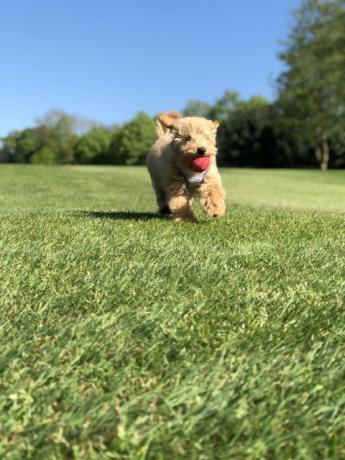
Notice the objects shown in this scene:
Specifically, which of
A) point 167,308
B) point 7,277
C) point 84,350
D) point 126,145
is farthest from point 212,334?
point 126,145

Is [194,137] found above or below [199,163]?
above

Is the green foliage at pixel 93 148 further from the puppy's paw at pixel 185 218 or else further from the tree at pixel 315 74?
the puppy's paw at pixel 185 218

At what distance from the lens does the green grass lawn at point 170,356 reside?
1.20 m

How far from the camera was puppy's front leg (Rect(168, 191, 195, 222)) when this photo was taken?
500 cm

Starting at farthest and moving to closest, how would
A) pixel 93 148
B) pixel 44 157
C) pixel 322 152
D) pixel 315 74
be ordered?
pixel 44 157, pixel 93 148, pixel 322 152, pixel 315 74

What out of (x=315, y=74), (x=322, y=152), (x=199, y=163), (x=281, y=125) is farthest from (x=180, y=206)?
(x=322, y=152)

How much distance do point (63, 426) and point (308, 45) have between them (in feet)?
169

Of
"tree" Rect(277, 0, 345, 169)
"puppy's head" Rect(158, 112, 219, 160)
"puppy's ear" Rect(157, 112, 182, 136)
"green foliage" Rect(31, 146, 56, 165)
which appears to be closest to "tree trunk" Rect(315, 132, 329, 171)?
"tree" Rect(277, 0, 345, 169)

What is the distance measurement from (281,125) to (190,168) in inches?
2005

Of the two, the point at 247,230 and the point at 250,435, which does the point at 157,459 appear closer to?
the point at 250,435

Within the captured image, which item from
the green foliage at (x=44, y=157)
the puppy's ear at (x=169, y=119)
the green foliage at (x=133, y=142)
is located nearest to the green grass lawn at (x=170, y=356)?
the puppy's ear at (x=169, y=119)

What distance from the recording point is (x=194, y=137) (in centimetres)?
466

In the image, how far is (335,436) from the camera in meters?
1.22

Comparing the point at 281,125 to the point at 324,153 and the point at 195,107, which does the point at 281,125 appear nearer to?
the point at 324,153
